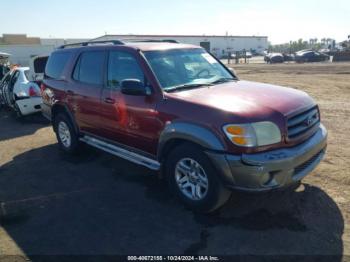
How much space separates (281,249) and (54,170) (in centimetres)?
412

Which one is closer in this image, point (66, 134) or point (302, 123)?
point (302, 123)

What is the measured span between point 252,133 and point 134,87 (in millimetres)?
1613

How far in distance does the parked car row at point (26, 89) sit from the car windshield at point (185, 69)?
609 cm

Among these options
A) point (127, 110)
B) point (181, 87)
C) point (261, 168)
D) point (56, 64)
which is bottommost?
point (261, 168)

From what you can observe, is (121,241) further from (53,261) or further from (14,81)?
(14,81)

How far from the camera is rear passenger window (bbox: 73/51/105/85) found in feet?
18.0

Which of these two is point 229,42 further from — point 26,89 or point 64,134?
point 64,134

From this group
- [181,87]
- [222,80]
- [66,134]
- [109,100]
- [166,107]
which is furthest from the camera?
[66,134]

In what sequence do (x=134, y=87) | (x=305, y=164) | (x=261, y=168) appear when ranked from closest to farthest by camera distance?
(x=261, y=168), (x=305, y=164), (x=134, y=87)

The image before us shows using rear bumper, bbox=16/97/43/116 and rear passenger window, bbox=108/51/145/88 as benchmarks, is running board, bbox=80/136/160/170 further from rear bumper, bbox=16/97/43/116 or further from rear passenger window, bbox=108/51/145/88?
rear bumper, bbox=16/97/43/116

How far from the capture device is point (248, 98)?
13.3 feet

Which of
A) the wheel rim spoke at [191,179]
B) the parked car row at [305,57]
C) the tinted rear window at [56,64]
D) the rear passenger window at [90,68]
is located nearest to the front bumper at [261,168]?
the wheel rim spoke at [191,179]

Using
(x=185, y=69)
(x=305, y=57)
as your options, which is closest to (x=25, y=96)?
(x=185, y=69)

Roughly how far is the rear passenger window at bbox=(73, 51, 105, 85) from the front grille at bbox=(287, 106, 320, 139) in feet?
9.78
